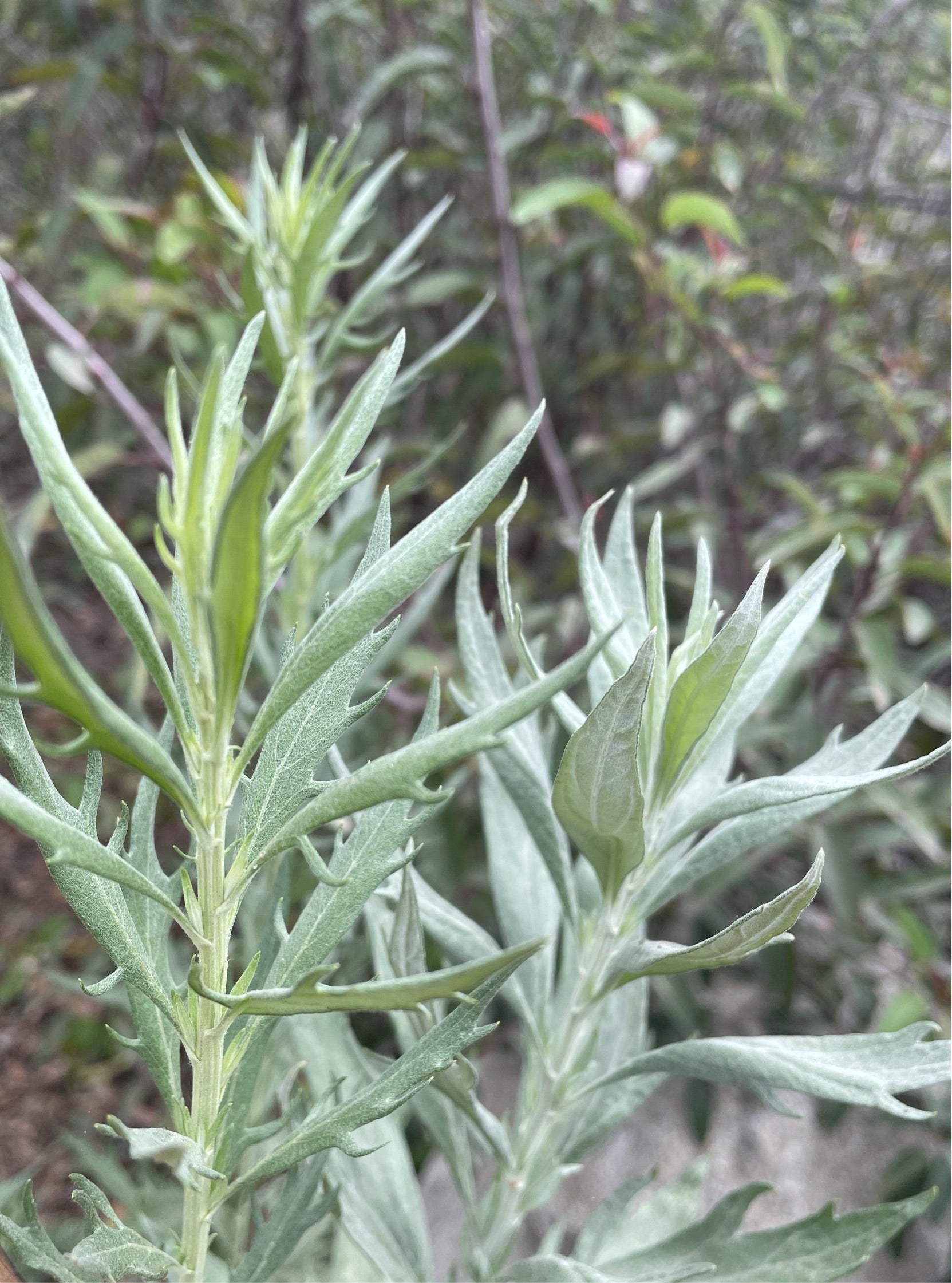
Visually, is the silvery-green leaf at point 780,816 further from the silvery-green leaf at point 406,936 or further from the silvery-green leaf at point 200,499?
the silvery-green leaf at point 200,499

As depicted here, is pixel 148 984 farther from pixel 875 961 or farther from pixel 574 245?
pixel 574 245

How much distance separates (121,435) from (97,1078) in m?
0.98

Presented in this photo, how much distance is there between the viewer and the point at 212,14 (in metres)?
1.57

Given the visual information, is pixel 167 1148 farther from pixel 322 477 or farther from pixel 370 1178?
pixel 370 1178

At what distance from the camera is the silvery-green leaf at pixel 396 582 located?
293mm

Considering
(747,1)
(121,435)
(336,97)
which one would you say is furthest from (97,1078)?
(747,1)

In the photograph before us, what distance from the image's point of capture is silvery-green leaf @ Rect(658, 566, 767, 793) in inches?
13.5

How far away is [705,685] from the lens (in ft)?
1.21

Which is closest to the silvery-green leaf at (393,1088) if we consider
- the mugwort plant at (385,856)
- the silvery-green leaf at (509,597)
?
the mugwort plant at (385,856)

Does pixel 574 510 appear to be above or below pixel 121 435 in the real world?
below

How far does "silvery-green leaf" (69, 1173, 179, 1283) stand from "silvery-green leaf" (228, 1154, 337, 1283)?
7 centimetres

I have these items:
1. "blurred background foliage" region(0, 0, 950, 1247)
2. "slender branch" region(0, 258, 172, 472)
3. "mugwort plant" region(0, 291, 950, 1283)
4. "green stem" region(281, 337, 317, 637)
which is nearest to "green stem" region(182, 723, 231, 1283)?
"mugwort plant" region(0, 291, 950, 1283)

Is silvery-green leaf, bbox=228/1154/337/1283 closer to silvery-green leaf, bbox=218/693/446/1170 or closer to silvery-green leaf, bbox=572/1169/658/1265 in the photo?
silvery-green leaf, bbox=218/693/446/1170

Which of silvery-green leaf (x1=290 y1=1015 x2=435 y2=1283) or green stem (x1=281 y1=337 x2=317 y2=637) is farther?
green stem (x1=281 y1=337 x2=317 y2=637)
